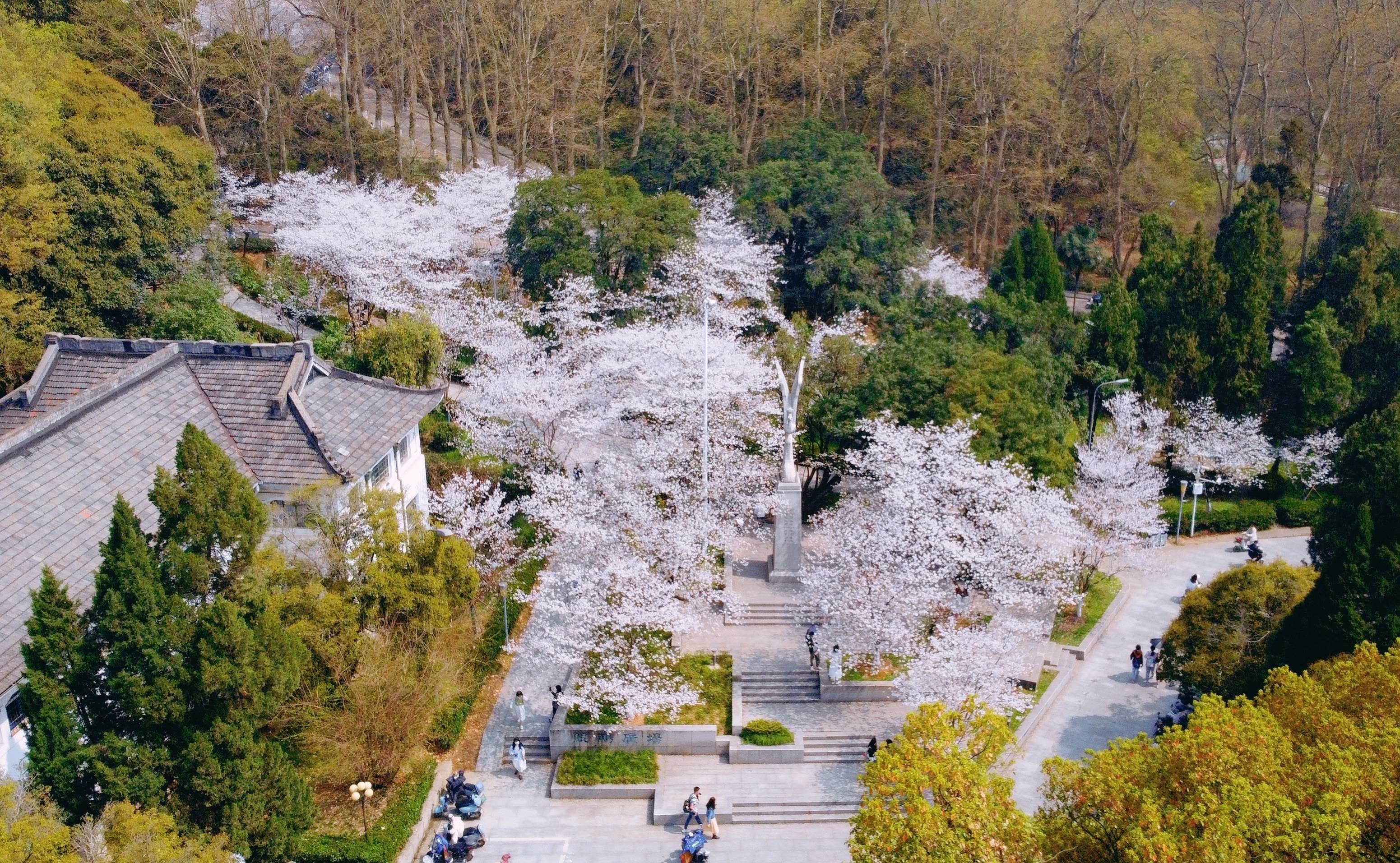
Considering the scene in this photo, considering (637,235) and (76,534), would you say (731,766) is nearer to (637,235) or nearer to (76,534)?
(76,534)

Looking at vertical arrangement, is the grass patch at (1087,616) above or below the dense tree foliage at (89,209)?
below

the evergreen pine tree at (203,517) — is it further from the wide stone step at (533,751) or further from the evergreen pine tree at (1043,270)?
the evergreen pine tree at (1043,270)

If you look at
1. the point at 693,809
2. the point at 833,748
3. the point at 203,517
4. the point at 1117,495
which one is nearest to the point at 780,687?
the point at 833,748

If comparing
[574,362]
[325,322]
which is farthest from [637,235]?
[325,322]

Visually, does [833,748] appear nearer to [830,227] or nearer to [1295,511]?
[1295,511]

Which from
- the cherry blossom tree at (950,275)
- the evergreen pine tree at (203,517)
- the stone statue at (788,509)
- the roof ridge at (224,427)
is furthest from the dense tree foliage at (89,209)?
the cherry blossom tree at (950,275)

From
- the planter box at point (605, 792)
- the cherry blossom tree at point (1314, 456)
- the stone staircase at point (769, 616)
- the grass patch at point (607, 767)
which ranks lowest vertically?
the planter box at point (605, 792)

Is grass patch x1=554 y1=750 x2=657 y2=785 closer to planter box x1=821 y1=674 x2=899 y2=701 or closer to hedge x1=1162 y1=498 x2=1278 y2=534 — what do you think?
planter box x1=821 y1=674 x2=899 y2=701
